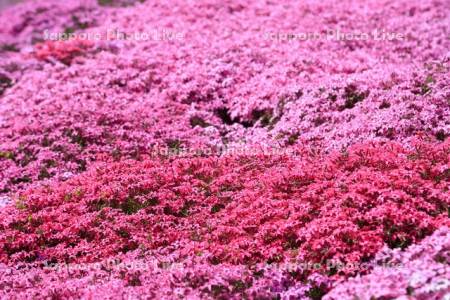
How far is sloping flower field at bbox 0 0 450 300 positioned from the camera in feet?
33.9

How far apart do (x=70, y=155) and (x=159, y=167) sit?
2705mm

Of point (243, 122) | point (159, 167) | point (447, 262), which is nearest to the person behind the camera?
point (447, 262)

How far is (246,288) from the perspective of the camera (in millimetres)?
10000

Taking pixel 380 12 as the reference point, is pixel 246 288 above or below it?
below

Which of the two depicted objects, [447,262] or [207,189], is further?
[207,189]

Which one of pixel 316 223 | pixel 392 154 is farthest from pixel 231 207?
pixel 392 154

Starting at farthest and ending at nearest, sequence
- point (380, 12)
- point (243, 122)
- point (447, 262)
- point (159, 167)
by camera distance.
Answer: point (380, 12), point (243, 122), point (159, 167), point (447, 262)

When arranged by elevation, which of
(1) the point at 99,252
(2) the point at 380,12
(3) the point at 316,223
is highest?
(2) the point at 380,12

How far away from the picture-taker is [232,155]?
1507cm

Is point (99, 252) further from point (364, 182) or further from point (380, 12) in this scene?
point (380, 12)

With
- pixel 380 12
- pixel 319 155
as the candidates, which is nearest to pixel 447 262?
pixel 319 155

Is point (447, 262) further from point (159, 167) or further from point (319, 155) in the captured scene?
point (159, 167)

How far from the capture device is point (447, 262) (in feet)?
30.2

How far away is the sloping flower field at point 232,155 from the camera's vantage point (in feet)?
33.9
